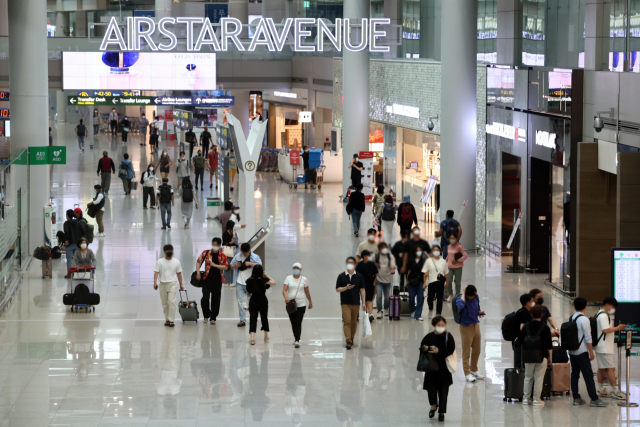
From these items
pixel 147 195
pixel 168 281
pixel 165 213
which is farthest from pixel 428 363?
pixel 147 195

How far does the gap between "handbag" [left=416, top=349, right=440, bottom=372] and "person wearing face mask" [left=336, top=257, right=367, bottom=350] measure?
326 cm

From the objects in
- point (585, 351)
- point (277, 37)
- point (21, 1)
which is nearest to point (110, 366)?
point (585, 351)

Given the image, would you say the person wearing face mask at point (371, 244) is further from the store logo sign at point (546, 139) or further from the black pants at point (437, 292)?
the store logo sign at point (546, 139)

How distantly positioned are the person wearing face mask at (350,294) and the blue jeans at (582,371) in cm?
370

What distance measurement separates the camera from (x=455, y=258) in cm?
1683

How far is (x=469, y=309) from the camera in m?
12.3

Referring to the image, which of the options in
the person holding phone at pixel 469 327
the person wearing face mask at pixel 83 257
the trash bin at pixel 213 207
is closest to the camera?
the person holding phone at pixel 469 327

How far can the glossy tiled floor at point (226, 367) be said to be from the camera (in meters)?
11.1

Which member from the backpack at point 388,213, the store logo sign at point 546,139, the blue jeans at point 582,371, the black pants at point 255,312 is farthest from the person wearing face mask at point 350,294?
the store logo sign at point 546,139

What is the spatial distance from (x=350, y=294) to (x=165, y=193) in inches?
503

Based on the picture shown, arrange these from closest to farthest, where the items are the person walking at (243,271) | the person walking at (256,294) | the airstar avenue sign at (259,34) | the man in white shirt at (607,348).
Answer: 1. the man in white shirt at (607,348)
2. the person walking at (256,294)
3. the person walking at (243,271)
4. the airstar avenue sign at (259,34)

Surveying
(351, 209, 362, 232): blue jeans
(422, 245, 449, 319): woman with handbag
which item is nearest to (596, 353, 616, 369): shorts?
(422, 245, 449, 319): woman with handbag

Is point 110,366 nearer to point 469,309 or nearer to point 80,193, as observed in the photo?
point 469,309

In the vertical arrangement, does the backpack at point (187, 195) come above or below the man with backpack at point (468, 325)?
above
